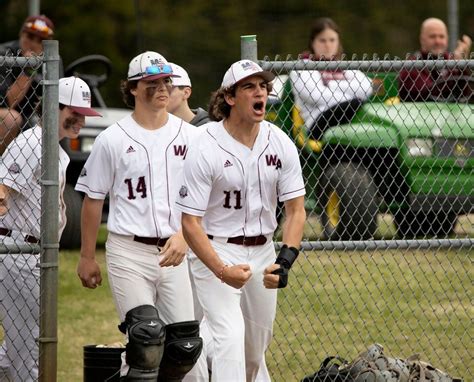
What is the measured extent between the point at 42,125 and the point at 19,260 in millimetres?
855

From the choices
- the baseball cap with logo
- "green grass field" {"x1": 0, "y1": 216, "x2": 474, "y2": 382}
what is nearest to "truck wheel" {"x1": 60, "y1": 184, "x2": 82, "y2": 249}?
"green grass field" {"x1": 0, "y1": 216, "x2": 474, "y2": 382}

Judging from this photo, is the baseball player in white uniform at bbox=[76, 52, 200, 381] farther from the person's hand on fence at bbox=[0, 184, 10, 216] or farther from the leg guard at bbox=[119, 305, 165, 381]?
the person's hand on fence at bbox=[0, 184, 10, 216]

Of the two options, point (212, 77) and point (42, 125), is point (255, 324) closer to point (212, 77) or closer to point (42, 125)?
point (42, 125)

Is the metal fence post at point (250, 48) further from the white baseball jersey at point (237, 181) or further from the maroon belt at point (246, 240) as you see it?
the maroon belt at point (246, 240)

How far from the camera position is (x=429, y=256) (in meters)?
12.5

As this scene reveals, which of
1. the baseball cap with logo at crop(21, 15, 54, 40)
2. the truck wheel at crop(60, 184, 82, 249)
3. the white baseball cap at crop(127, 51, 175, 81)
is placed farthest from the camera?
the truck wheel at crop(60, 184, 82, 249)

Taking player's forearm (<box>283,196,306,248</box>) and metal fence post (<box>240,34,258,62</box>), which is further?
metal fence post (<box>240,34,258,62</box>)

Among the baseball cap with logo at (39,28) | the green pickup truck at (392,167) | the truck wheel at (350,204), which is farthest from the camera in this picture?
the baseball cap with logo at (39,28)

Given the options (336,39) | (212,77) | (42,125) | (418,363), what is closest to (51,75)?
(42,125)

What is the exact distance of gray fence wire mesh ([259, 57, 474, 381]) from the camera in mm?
9727

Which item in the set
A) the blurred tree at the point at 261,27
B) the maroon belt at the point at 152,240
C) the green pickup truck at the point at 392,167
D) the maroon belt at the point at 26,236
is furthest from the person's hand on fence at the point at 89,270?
the blurred tree at the point at 261,27

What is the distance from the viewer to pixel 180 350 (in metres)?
8.02

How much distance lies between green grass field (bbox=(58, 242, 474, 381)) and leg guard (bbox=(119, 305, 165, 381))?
1.48 metres

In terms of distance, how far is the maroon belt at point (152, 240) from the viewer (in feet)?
26.9
